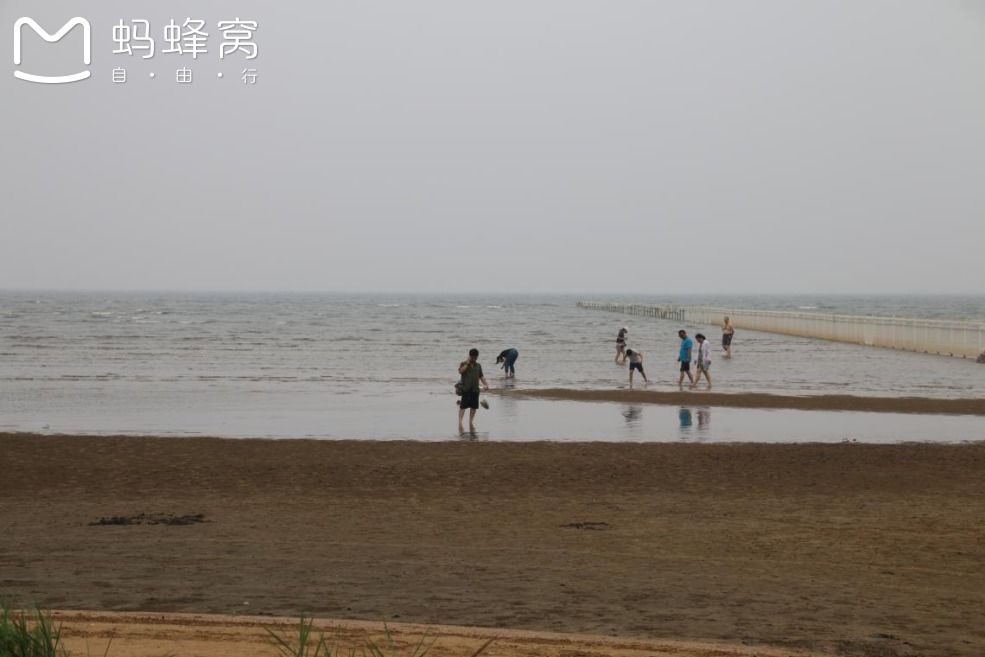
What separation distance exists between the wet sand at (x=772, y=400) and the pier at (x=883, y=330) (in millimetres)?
15450

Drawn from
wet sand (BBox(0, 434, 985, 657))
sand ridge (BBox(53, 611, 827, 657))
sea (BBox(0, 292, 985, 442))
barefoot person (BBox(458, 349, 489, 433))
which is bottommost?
sea (BBox(0, 292, 985, 442))

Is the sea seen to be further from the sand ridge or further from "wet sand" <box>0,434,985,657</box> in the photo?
the sand ridge

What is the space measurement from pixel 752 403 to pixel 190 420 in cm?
1192

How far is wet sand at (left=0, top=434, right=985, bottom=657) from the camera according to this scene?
783 cm

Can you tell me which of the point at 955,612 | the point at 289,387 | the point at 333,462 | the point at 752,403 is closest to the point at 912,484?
the point at 955,612

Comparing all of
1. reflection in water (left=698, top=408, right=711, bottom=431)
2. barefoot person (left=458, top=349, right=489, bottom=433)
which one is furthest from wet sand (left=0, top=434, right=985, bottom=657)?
reflection in water (left=698, top=408, right=711, bottom=431)

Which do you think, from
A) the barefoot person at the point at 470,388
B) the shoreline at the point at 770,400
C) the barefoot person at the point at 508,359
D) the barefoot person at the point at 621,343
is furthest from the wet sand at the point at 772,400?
the barefoot person at the point at 621,343

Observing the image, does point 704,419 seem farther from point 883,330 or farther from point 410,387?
point 883,330

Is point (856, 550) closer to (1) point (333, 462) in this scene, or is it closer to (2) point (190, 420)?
(1) point (333, 462)

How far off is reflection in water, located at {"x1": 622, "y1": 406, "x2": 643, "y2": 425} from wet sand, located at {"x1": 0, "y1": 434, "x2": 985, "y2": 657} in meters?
4.49

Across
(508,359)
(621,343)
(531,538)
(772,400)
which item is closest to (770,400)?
(772,400)

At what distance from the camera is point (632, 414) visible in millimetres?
23000

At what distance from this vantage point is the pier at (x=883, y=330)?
138 ft

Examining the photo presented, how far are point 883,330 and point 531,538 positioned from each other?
42628 mm
